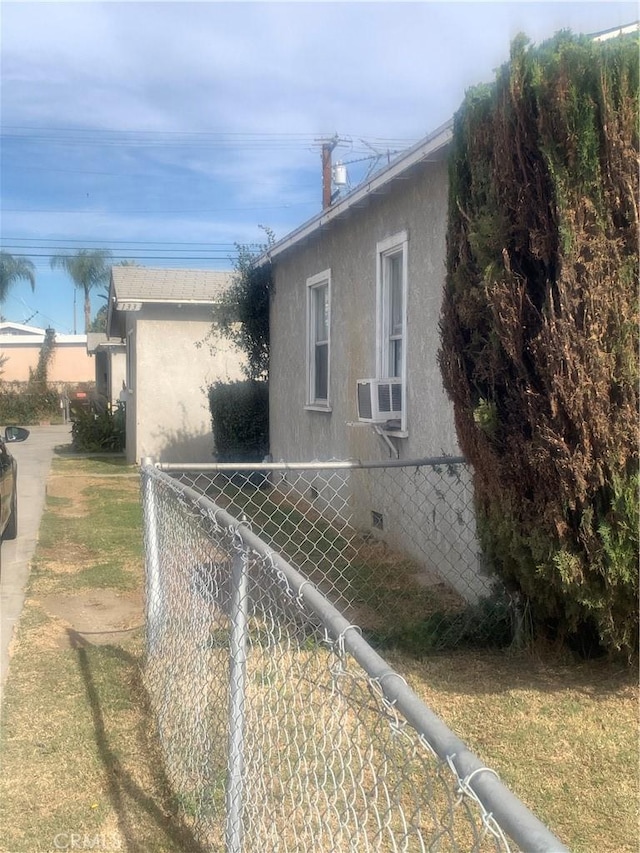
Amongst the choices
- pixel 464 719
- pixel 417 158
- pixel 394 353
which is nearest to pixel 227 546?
pixel 464 719

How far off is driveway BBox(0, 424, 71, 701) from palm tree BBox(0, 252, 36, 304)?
29.7 m

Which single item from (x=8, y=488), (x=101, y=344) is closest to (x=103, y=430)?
(x=101, y=344)

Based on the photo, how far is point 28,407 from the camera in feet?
121

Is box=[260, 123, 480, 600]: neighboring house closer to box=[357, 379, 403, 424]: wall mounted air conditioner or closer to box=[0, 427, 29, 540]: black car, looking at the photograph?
box=[357, 379, 403, 424]: wall mounted air conditioner

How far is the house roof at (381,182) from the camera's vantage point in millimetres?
6070

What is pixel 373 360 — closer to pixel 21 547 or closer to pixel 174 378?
pixel 21 547

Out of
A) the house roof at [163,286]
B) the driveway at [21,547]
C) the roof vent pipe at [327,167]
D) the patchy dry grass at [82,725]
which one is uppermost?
the roof vent pipe at [327,167]

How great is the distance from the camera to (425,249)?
22.5 ft

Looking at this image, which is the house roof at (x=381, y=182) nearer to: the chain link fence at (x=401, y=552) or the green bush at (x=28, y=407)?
the chain link fence at (x=401, y=552)

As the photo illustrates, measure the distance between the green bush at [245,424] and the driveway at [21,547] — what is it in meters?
2.98

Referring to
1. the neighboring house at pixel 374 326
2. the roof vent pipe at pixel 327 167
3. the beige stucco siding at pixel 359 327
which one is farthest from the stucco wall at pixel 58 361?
the neighboring house at pixel 374 326

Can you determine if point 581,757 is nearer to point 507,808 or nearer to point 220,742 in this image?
point 220,742

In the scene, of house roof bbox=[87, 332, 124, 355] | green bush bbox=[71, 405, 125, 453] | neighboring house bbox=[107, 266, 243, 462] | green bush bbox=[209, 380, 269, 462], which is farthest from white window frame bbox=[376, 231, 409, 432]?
house roof bbox=[87, 332, 124, 355]

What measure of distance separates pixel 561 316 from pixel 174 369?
1327cm
